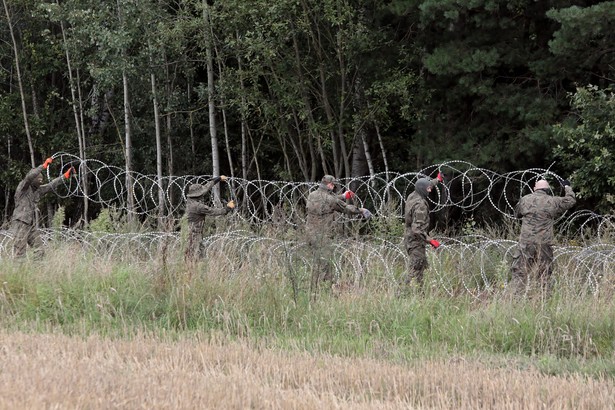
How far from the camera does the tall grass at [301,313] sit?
306 inches

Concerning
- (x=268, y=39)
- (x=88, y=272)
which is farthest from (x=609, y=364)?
(x=268, y=39)

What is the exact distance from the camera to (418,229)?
11.0m

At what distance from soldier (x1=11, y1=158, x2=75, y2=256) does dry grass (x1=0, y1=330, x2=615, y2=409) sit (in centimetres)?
557

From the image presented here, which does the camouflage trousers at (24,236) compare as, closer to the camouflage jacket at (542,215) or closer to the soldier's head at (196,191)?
the soldier's head at (196,191)

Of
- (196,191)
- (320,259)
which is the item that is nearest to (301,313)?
(320,259)

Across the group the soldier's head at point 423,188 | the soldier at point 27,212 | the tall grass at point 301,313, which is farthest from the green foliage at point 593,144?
the soldier at point 27,212

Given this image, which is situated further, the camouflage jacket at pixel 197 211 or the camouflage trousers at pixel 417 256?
the camouflage jacket at pixel 197 211

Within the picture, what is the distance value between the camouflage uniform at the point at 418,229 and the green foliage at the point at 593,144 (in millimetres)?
4061

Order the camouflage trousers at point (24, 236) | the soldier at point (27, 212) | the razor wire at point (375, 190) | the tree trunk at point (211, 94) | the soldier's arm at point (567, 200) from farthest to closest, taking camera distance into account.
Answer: the tree trunk at point (211, 94) → the razor wire at point (375, 190) → the soldier at point (27, 212) → the camouflage trousers at point (24, 236) → the soldier's arm at point (567, 200)

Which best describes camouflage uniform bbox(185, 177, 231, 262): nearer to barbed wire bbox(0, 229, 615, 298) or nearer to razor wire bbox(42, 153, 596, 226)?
razor wire bbox(42, 153, 596, 226)

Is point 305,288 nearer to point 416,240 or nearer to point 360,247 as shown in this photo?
point 360,247

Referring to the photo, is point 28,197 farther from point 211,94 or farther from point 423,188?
point 211,94

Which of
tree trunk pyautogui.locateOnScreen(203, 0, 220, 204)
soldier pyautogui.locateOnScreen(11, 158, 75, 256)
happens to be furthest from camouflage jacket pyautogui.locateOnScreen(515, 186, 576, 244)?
tree trunk pyautogui.locateOnScreen(203, 0, 220, 204)

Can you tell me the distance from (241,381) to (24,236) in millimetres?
7840
